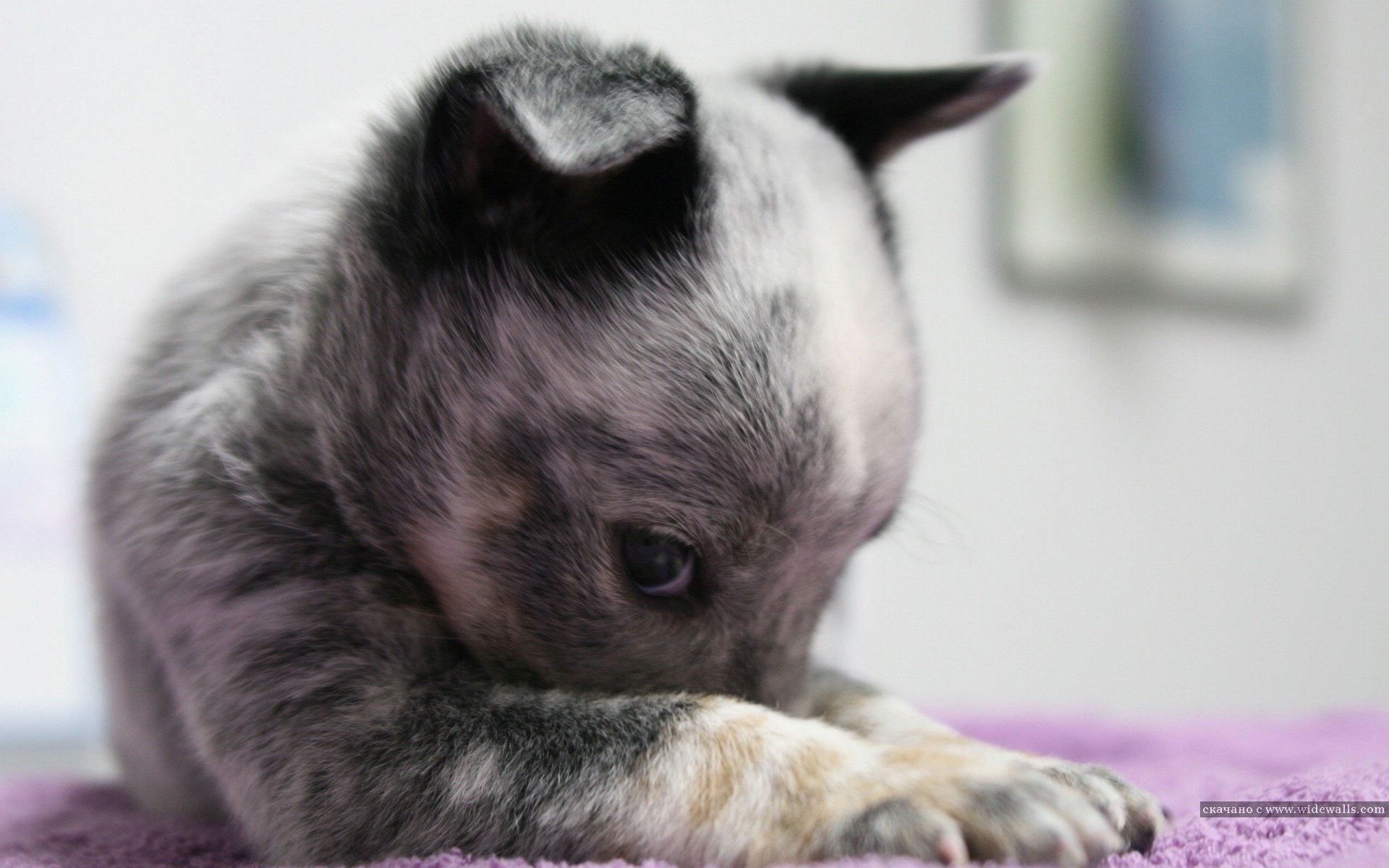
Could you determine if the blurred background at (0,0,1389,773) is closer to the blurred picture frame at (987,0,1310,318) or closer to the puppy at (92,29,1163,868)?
the blurred picture frame at (987,0,1310,318)

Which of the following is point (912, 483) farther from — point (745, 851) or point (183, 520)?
point (183, 520)

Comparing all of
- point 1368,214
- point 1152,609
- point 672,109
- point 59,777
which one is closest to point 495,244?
point 672,109

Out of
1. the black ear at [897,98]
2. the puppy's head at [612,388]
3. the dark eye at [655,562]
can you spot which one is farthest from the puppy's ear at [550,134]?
the black ear at [897,98]

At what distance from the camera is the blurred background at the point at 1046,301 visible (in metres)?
2.53

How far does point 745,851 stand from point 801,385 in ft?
1.44

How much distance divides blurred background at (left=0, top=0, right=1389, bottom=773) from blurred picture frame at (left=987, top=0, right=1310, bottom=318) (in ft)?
0.03

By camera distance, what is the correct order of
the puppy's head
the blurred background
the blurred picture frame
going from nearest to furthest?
the puppy's head < the blurred background < the blurred picture frame

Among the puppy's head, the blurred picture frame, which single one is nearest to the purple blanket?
the puppy's head

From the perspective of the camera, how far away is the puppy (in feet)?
3.45

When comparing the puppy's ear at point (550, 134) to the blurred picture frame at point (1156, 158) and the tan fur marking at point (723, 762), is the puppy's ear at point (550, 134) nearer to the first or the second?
the tan fur marking at point (723, 762)

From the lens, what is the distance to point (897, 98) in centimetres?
161

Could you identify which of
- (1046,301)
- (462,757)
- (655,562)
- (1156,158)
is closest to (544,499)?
(655,562)

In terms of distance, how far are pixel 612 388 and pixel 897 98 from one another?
69cm

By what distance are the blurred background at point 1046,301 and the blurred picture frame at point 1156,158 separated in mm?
11
